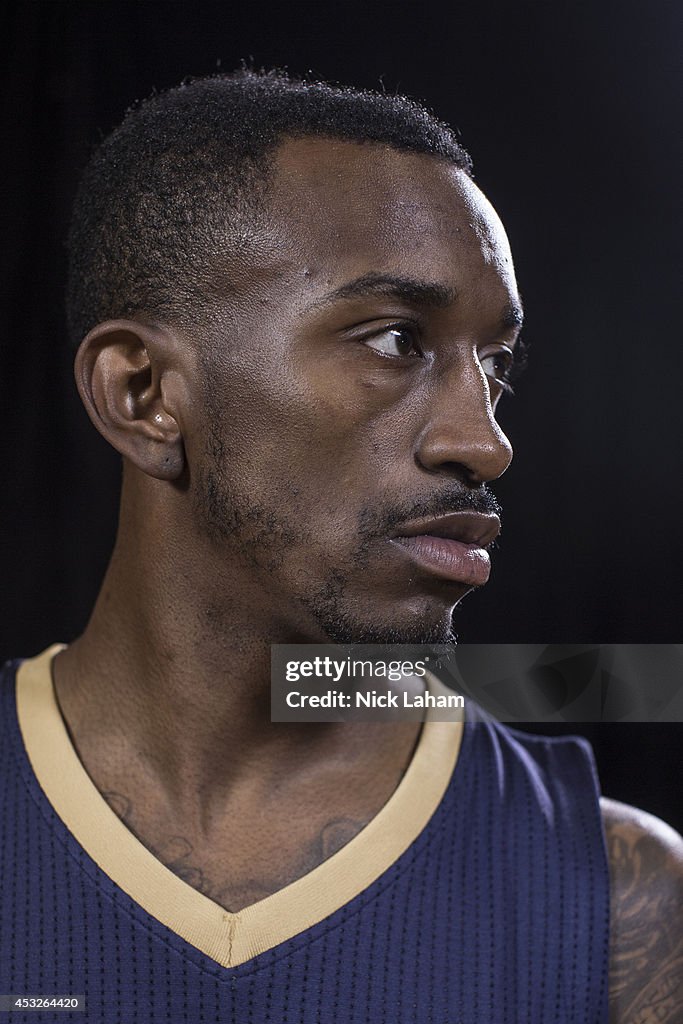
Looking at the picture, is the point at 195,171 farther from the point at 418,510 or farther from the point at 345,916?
the point at 345,916

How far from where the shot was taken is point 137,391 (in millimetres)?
1436

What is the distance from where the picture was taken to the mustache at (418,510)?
1.30 m

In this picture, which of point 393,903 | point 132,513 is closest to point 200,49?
point 132,513

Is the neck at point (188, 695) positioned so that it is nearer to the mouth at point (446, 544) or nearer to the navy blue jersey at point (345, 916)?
the navy blue jersey at point (345, 916)

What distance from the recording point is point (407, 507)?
130 cm

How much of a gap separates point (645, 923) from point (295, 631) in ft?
1.79

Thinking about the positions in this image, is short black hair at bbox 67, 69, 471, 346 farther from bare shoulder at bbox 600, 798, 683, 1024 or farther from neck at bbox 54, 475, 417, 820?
bare shoulder at bbox 600, 798, 683, 1024

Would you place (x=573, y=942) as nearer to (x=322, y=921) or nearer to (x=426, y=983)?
(x=426, y=983)

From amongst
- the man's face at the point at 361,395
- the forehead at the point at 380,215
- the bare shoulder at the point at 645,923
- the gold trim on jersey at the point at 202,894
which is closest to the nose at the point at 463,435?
the man's face at the point at 361,395

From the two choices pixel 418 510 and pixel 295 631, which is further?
pixel 295 631

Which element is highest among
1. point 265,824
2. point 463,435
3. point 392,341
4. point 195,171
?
point 195,171

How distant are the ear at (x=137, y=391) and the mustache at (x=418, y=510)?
26cm

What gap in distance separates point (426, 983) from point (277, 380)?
715 mm

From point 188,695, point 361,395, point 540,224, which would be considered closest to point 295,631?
point 188,695
